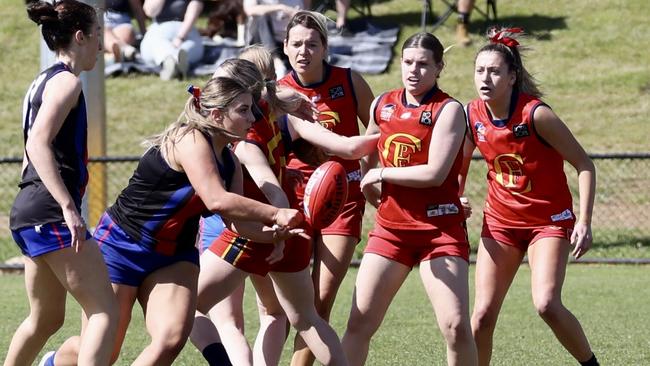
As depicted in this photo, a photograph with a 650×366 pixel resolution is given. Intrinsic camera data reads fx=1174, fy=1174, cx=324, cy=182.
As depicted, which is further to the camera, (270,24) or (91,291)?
(270,24)

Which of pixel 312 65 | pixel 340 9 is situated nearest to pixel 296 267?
pixel 312 65

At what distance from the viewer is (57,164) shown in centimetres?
488

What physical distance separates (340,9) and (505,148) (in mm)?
11093

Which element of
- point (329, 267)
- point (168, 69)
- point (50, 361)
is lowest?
point (168, 69)

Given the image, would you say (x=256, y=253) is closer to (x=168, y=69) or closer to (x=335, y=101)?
(x=335, y=101)

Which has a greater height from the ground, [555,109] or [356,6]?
[356,6]

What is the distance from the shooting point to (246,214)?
16.1 ft

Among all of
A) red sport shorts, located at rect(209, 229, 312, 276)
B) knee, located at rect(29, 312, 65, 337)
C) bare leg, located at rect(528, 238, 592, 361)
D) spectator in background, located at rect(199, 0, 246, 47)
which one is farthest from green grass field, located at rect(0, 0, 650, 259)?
knee, located at rect(29, 312, 65, 337)

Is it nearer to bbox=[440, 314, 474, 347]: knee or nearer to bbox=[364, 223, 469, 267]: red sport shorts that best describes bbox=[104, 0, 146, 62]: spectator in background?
bbox=[364, 223, 469, 267]: red sport shorts

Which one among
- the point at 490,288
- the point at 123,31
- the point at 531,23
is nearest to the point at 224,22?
the point at 123,31

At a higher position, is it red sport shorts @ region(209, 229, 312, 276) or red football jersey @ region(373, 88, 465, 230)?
red football jersey @ region(373, 88, 465, 230)

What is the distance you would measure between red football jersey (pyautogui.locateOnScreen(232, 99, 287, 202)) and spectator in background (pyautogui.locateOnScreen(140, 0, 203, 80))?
11.1m

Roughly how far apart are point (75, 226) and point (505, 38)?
2.51m

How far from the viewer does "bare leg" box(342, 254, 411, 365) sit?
18.2 ft
